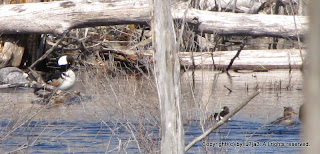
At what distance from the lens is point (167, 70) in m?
3.67

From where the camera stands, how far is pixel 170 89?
145 inches

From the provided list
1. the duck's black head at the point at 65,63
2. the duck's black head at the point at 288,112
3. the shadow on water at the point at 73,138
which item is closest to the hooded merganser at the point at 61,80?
the duck's black head at the point at 65,63

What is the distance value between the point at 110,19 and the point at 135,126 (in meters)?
6.17

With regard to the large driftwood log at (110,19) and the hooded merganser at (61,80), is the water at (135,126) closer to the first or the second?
the hooded merganser at (61,80)

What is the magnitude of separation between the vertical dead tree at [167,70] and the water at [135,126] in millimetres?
1282

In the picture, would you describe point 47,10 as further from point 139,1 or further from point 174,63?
point 174,63

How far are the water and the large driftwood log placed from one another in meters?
1.49

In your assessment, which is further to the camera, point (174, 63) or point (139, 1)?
point (139, 1)

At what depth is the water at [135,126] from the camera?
5543mm

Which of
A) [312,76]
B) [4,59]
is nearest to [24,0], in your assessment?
[4,59]

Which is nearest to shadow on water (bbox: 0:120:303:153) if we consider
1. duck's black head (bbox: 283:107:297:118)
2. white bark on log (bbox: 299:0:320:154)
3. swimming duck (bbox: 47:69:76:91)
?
duck's black head (bbox: 283:107:297:118)

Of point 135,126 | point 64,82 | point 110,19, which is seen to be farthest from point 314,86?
point 64,82

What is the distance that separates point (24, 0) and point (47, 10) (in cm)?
191

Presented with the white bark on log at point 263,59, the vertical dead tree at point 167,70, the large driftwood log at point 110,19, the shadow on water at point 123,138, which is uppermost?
the vertical dead tree at point 167,70
